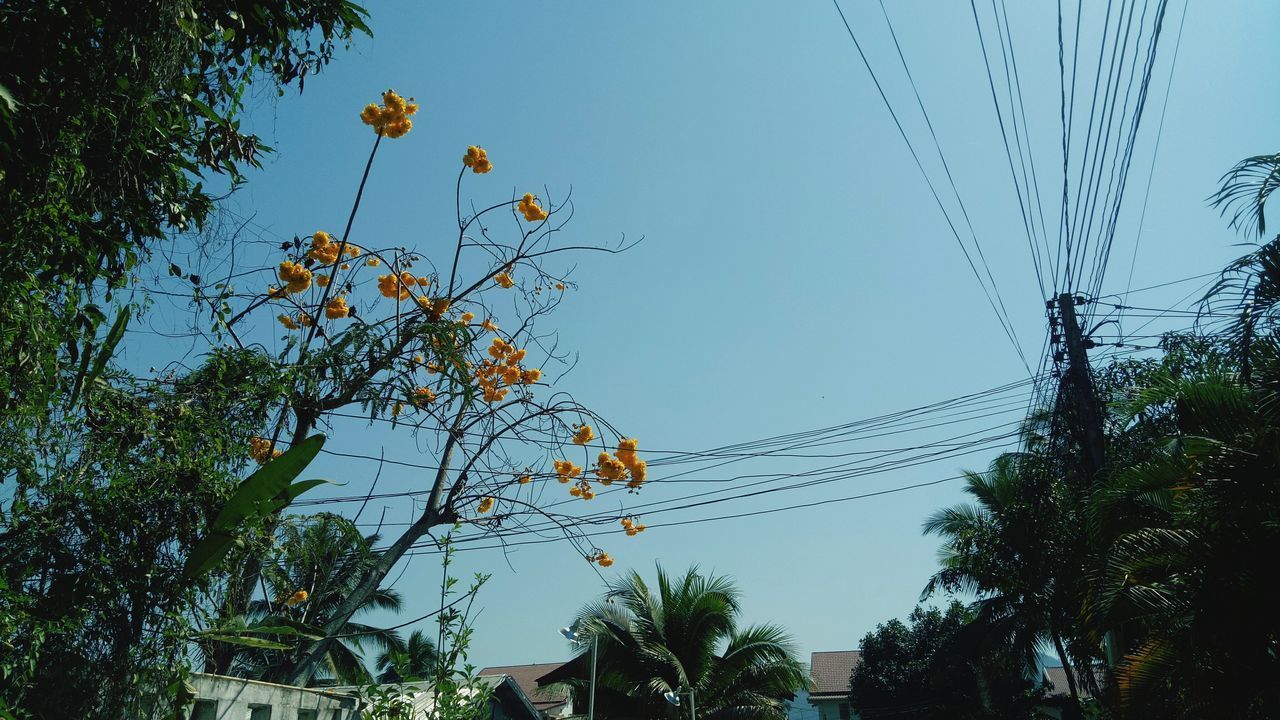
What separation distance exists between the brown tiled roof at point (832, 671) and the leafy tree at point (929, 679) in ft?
18.4

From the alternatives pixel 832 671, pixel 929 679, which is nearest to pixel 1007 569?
pixel 929 679

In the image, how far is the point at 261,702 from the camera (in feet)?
11.6

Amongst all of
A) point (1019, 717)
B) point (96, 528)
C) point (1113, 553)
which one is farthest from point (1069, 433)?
point (1019, 717)

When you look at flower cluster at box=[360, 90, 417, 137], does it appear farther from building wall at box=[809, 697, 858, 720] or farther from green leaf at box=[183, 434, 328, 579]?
building wall at box=[809, 697, 858, 720]

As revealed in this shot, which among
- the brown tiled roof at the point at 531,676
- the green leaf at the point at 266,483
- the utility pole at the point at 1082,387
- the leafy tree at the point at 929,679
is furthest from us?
the brown tiled roof at the point at 531,676

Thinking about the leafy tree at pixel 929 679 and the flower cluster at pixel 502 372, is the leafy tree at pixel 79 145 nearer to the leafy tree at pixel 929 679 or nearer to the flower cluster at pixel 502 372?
the flower cluster at pixel 502 372

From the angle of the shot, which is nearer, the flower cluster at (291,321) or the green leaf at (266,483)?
the green leaf at (266,483)

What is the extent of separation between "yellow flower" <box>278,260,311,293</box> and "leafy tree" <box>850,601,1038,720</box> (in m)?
21.1

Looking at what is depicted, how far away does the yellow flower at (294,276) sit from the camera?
188 inches

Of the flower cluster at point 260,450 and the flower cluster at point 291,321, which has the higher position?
the flower cluster at point 291,321

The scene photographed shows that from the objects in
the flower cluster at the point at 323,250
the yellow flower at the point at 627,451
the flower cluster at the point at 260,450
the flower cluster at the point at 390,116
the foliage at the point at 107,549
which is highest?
the flower cluster at the point at 390,116

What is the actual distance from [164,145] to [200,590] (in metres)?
1.99

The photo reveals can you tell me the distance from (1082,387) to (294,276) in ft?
25.6

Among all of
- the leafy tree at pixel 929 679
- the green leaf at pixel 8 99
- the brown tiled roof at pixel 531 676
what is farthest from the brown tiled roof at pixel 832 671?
the green leaf at pixel 8 99
